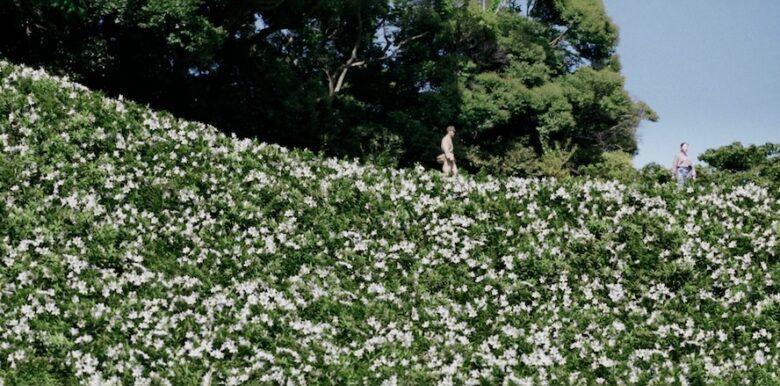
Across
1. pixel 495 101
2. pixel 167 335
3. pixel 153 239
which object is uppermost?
pixel 495 101

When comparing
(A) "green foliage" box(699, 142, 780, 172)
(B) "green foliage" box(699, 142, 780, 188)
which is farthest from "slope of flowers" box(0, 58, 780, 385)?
(A) "green foliage" box(699, 142, 780, 172)

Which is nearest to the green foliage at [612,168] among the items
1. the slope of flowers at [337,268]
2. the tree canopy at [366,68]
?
the tree canopy at [366,68]

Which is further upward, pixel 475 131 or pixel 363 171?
pixel 475 131

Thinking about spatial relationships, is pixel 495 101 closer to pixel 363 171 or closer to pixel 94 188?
pixel 363 171

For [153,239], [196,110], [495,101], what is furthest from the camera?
[495,101]

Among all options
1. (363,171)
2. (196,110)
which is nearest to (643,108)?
(196,110)

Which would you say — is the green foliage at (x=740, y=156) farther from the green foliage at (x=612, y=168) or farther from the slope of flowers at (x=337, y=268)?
the slope of flowers at (x=337, y=268)

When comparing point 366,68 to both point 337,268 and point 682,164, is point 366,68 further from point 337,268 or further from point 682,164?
point 337,268

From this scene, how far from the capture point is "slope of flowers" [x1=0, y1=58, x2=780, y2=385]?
9.09 meters

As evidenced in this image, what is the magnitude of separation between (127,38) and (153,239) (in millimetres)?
11776

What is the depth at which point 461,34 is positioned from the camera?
3584 cm

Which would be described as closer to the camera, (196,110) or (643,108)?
(196,110)

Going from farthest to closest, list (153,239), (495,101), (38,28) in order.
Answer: (495,101)
(38,28)
(153,239)

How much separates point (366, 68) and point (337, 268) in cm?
2486
